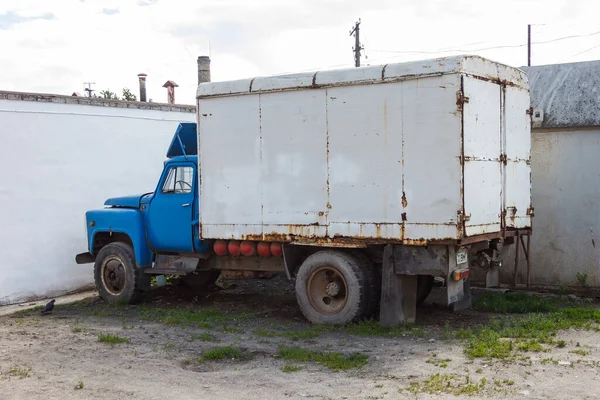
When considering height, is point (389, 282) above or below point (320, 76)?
below

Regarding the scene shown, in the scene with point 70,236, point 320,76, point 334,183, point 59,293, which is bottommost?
point 59,293

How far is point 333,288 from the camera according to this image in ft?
30.3

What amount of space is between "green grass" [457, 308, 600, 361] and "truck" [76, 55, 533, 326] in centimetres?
65

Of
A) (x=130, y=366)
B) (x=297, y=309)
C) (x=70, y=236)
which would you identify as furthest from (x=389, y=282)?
(x=70, y=236)

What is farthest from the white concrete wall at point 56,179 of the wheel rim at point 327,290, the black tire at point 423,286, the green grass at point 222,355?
the black tire at point 423,286

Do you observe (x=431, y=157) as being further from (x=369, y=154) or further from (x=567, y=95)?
(x=567, y=95)

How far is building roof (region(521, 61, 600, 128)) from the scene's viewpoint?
11078mm

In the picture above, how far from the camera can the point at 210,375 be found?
6.98 metres

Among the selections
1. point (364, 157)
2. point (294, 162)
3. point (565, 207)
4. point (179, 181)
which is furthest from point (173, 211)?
point (565, 207)

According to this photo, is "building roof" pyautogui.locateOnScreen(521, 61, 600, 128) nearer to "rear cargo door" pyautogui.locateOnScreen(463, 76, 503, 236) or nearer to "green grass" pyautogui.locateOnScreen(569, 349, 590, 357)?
"rear cargo door" pyautogui.locateOnScreen(463, 76, 503, 236)

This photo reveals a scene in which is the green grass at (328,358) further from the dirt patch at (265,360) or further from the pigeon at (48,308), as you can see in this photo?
the pigeon at (48,308)

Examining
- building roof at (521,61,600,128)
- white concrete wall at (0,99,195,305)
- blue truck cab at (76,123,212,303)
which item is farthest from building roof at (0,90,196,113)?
building roof at (521,61,600,128)

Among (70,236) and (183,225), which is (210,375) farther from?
(70,236)

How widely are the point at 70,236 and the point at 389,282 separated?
6997 mm
